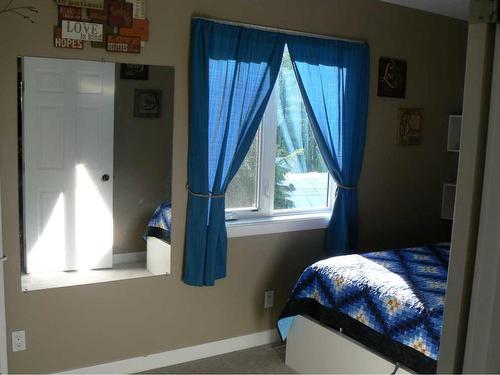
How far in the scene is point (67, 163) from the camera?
2.89 m

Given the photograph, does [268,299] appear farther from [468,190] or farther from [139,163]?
[468,190]

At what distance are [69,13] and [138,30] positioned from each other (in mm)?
360

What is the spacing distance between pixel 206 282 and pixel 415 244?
1891 mm

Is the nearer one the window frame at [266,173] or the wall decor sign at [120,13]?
the wall decor sign at [120,13]

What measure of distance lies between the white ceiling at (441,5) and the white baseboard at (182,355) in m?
2.48

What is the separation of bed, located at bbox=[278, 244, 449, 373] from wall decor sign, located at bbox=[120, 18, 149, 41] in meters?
1.60

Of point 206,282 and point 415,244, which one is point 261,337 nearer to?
point 206,282

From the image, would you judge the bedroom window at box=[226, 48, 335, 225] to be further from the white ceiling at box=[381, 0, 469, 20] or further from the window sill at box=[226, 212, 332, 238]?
the white ceiling at box=[381, 0, 469, 20]

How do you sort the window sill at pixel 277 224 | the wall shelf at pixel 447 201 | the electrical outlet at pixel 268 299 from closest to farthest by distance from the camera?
the window sill at pixel 277 224, the electrical outlet at pixel 268 299, the wall shelf at pixel 447 201

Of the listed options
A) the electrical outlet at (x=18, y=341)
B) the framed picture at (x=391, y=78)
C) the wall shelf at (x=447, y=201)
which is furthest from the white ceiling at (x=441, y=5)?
the electrical outlet at (x=18, y=341)

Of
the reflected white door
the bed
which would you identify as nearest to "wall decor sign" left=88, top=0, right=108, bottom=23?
the reflected white door

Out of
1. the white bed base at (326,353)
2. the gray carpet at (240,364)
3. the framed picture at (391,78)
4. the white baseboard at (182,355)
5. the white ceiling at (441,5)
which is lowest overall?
the gray carpet at (240,364)

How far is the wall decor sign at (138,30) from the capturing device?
2.85 metres

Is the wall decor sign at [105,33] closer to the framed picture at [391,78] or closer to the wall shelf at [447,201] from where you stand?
the framed picture at [391,78]
